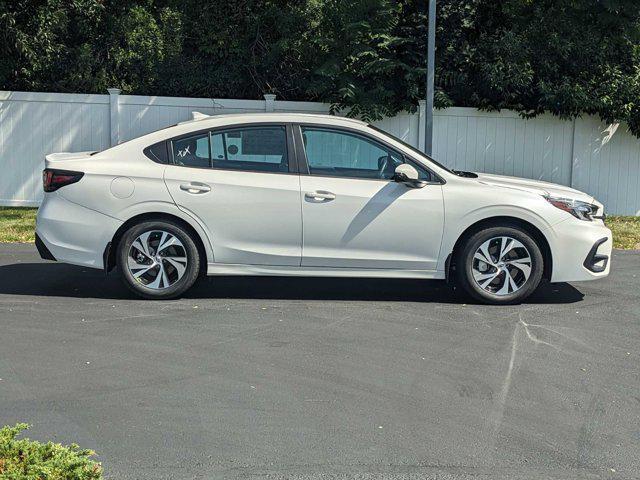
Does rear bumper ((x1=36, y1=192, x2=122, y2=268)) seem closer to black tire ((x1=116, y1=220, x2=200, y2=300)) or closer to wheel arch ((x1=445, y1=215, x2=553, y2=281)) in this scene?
black tire ((x1=116, y1=220, x2=200, y2=300))

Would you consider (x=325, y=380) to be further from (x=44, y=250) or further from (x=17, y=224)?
(x=17, y=224)

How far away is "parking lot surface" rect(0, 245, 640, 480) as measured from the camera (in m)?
4.98

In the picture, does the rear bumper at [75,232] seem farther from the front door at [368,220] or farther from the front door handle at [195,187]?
the front door at [368,220]

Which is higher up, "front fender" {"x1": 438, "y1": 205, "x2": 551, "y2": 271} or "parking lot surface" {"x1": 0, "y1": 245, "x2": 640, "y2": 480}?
"front fender" {"x1": 438, "y1": 205, "x2": 551, "y2": 271}

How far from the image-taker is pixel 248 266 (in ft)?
28.7

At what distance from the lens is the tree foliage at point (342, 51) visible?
1542 centimetres

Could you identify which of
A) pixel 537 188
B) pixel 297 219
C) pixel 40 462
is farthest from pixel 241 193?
pixel 40 462

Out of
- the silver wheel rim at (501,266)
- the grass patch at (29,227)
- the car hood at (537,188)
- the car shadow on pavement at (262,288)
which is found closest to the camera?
the silver wheel rim at (501,266)

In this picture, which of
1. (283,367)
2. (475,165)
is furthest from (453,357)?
(475,165)

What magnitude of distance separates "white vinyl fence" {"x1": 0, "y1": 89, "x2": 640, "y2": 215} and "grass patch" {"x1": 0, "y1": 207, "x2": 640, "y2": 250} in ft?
2.31

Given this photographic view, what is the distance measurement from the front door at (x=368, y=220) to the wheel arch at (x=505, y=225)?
17 centimetres

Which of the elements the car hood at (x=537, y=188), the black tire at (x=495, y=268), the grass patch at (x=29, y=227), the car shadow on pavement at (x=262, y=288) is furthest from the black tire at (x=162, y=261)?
the grass patch at (x=29, y=227)

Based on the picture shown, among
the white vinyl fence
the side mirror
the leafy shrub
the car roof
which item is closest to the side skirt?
the side mirror

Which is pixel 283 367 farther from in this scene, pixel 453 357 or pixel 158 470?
pixel 158 470
